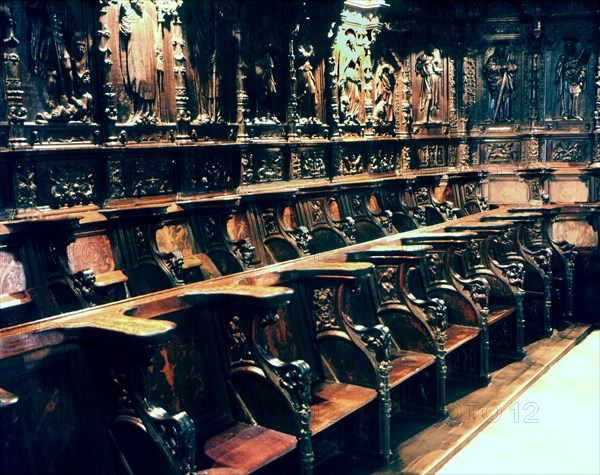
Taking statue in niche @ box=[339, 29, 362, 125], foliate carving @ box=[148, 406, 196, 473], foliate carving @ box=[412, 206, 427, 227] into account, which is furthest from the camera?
foliate carving @ box=[412, 206, 427, 227]

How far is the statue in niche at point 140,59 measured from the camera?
568cm

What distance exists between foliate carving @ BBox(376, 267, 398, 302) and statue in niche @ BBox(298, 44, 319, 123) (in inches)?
132

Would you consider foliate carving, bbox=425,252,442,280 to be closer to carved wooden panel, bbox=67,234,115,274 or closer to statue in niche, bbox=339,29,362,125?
carved wooden panel, bbox=67,234,115,274

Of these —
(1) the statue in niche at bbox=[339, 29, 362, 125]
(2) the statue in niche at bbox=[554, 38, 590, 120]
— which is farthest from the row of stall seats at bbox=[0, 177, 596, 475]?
(2) the statue in niche at bbox=[554, 38, 590, 120]

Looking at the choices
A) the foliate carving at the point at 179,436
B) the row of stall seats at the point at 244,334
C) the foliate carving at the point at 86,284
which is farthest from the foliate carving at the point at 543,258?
the foliate carving at the point at 179,436

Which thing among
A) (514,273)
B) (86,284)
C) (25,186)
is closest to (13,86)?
Answer: (25,186)

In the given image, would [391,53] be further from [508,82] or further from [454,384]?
[454,384]

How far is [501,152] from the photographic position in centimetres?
1048

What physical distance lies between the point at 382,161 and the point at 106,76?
4639 millimetres

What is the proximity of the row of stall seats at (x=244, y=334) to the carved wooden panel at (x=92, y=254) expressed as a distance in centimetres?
1

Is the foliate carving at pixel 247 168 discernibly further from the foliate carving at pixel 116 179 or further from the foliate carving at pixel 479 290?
the foliate carving at pixel 479 290

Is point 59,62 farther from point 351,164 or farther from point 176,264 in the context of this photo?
point 351,164

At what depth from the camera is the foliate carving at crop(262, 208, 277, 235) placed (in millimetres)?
6707

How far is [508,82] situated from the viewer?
10.4 m
